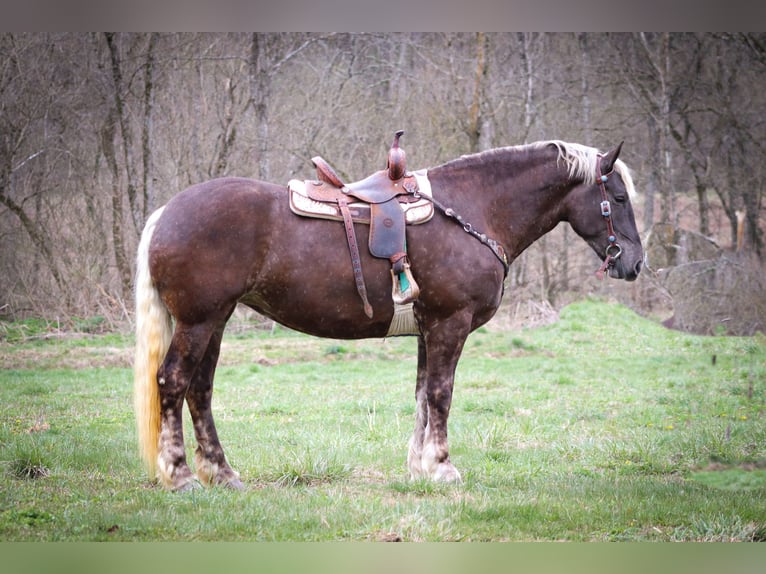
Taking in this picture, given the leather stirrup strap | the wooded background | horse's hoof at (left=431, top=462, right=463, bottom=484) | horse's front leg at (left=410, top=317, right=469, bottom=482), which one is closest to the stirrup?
the leather stirrup strap

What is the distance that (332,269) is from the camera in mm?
3938

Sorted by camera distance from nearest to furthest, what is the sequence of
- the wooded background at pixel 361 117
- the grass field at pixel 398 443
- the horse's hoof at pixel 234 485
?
the grass field at pixel 398 443 < the horse's hoof at pixel 234 485 < the wooded background at pixel 361 117

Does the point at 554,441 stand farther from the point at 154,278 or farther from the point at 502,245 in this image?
the point at 154,278

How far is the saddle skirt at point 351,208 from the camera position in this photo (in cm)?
393

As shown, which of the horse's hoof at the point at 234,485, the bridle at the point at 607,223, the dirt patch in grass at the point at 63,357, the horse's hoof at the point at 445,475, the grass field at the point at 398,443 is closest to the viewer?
the grass field at the point at 398,443

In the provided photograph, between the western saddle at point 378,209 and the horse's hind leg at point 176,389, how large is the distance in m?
0.83

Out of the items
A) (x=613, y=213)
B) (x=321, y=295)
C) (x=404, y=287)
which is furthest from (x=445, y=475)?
(x=613, y=213)

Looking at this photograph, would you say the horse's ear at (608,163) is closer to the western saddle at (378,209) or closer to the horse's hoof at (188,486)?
the western saddle at (378,209)

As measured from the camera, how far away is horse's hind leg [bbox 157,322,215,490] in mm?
3760

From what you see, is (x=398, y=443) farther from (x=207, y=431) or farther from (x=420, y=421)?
(x=207, y=431)

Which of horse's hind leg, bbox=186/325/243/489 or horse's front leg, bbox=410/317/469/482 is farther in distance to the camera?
horse's front leg, bbox=410/317/469/482

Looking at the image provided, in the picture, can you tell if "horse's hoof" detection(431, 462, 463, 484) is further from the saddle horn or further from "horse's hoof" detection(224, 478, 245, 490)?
the saddle horn

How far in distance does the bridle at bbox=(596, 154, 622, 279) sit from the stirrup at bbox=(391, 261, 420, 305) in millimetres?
1064

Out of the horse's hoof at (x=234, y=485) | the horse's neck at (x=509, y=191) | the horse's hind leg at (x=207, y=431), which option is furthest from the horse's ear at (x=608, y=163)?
the horse's hoof at (x=234, y=485)
